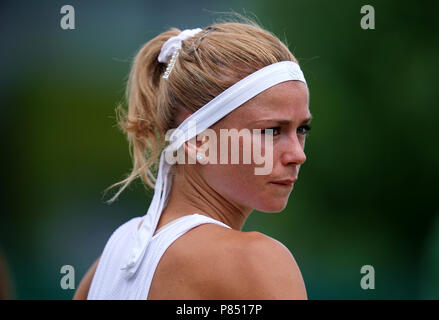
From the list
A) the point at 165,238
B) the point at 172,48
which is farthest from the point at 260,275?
the point at 172,48

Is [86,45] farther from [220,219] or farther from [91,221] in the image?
[220,219]

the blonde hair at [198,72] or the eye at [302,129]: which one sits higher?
the blonde hair at [198,72]

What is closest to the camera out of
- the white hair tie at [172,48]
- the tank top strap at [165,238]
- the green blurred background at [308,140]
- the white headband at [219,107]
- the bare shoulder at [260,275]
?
the bare shoulder at [260,275]

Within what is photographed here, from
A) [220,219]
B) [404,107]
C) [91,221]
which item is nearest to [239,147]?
[220,219]

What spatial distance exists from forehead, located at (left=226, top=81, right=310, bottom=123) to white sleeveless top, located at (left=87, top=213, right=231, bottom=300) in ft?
1.20

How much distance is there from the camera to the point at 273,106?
5.85 feet

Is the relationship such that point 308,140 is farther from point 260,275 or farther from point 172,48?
point 260,275

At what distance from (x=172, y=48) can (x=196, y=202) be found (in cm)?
64

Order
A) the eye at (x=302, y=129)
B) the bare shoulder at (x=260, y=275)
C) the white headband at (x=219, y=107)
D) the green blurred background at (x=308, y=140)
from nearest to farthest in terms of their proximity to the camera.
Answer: the bare shoulder at (x=260, y=275) < the white headband at (x=219, y=107) < the eye at (x=302, y=129) < the green blurred background at (x=308, y=140)

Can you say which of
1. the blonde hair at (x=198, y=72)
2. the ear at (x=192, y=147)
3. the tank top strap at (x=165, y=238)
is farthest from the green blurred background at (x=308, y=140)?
the tank top strap at (x=165, y=238)

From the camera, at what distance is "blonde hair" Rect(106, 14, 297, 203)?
5.99 ft

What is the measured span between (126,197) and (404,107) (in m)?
3.50

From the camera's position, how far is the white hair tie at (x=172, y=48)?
6.64ft

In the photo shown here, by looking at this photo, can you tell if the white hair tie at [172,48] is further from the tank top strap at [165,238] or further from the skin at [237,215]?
the tank top strap at [165,238]
